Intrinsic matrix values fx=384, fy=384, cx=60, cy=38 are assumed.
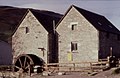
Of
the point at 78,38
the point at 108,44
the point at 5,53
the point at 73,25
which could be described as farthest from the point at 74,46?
the point at 5,53

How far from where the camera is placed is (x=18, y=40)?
53.3 m

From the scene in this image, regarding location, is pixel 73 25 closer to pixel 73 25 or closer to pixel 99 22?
pixel 73 25

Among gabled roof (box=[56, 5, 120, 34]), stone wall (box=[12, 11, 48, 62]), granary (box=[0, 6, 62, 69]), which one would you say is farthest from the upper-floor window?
stone wall (box=[12, 11, 48, 62])

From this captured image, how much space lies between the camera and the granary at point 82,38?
47188 millimetres

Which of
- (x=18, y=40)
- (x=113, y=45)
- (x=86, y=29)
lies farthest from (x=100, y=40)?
(x=18, y=40)

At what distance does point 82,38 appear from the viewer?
4806 centimetres

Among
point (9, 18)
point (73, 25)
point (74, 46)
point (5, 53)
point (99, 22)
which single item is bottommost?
point (5, 53)

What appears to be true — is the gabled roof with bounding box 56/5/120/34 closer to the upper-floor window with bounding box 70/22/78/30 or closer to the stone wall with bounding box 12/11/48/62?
the upper-floor window with bounding box 70/22/78/30

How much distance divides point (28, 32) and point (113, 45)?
11.7 metres

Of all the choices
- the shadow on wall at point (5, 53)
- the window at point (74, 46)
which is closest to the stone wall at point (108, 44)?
the window at point (74, 46)

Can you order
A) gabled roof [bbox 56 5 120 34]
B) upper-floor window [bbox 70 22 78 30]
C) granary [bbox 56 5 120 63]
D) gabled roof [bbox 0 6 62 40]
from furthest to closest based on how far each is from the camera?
gabled roof [bbox 0 6 62 40], gabled roof [bbox 56 5 120 34], upper-floor window [bbox 70 22 78 30], granary [bbox 56 5 120 63]

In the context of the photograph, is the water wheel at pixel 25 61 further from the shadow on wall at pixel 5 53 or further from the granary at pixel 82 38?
the shadow on wall at pixel 5 53

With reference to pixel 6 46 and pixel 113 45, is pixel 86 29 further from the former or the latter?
pixel 6 46

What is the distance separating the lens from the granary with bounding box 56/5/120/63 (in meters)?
47.2
